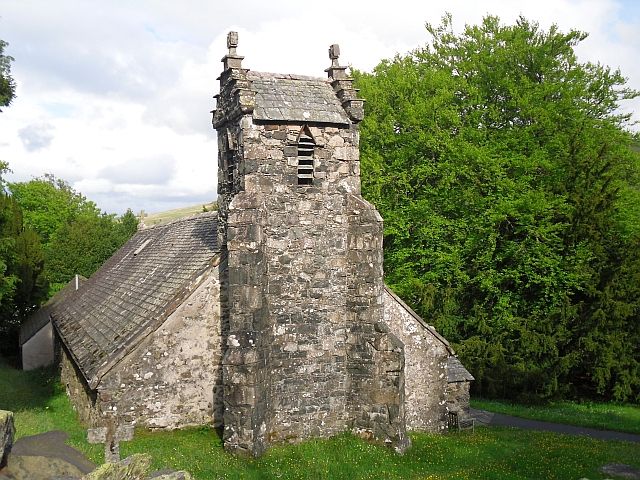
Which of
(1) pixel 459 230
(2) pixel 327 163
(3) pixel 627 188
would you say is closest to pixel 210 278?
(2) pixel 327 163

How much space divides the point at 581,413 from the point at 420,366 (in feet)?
31.4

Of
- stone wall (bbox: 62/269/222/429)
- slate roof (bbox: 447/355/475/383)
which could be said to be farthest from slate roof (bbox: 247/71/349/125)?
slate roof (bbox: 447/355/475/383)

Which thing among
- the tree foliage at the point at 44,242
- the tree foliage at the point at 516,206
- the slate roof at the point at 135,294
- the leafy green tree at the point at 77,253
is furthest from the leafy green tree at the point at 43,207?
the tree foliage at the point at 516,206

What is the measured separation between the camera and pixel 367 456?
43.2ft

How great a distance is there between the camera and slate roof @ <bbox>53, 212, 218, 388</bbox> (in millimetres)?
14523

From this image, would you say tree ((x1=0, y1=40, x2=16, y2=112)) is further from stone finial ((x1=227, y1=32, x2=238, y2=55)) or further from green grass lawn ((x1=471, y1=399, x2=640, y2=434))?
green grass lawn ((x1=471, y1=399, x2=640, y2=434))

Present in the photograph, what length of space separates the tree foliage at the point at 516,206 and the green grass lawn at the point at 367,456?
827 centimetres

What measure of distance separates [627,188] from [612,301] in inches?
237

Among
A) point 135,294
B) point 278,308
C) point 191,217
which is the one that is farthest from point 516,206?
point 135,294

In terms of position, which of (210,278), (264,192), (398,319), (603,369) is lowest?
(603,369)

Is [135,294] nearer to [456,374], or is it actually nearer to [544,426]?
[456,374]

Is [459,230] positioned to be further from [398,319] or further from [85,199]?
[85,199]

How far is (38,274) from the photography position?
1422 inches

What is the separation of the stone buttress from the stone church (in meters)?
0.03
